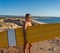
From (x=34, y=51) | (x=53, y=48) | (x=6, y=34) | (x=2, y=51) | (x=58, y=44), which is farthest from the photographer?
(x=58, y=44)

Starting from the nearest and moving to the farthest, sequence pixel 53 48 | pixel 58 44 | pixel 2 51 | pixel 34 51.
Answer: pixel 2 51, pixel 34 51, pixel 53 48, pixel 58 44

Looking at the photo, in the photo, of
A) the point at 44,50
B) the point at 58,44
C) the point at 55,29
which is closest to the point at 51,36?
the point at 55,29

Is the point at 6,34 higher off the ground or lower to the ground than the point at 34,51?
higher

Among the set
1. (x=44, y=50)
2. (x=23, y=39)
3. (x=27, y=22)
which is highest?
(x=27, y=22)

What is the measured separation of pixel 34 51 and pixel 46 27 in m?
3.59

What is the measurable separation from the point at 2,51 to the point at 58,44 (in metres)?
3.51

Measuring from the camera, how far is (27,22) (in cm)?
654

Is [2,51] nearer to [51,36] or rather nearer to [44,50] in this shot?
[44,50]

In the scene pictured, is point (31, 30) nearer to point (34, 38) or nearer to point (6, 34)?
point (34, 38)

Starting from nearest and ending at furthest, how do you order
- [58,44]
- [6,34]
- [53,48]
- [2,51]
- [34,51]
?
[6,34] → [2,51] → [34,51] → [53,48] → [58,44]

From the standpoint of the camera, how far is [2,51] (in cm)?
912

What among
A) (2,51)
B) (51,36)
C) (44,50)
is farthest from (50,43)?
(51,36)

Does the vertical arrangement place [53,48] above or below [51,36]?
below

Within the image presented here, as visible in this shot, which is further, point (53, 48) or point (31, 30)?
point (53, 48)
